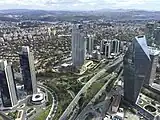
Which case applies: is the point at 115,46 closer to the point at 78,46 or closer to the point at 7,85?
the point at 78,46

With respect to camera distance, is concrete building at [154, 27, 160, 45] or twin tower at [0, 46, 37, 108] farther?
concrete building at [154, 27, 160, 45]

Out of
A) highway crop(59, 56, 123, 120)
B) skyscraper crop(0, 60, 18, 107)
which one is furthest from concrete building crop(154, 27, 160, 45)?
skyscraper crop(0, 60, 18, 107)

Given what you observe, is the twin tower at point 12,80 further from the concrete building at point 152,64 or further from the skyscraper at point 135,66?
the concrete building at point 152,64

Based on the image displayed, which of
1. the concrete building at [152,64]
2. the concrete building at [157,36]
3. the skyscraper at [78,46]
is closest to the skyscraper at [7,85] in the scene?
the skyscraper at [78,46]

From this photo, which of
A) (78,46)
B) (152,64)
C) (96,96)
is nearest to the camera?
(96,96)

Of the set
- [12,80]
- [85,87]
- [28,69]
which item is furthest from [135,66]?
[12,80]

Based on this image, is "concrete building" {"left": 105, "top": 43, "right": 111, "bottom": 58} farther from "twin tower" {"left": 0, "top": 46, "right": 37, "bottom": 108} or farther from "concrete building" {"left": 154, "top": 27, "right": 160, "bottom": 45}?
"twin tower" {"left": 0, "top": 46, "right": 37, "bottom": 108}

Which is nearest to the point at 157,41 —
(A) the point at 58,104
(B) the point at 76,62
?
(B) the point at 76,62
